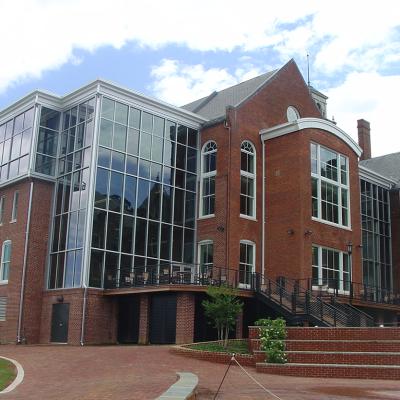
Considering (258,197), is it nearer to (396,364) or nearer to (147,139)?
(147,139)

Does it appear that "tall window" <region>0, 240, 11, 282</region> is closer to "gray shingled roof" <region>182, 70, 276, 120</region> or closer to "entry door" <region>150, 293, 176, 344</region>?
"entry door" <region>150, 293, 176, 344</region>

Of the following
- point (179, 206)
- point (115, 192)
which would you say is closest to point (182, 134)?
point (179, 206)

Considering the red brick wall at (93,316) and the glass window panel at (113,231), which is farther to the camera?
the glass window panel at (113,231)

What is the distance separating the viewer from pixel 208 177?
3139 cm

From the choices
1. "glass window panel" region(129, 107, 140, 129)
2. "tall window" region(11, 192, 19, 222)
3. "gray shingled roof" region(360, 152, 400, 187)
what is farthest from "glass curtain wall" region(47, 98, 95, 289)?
"gray shingled roof" region(360, 152, 400, 187)

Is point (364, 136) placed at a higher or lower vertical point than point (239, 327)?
higher

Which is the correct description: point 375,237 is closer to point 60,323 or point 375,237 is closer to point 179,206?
point 179,206

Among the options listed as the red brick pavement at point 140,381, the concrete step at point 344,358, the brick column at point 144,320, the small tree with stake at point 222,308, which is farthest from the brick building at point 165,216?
the concrete step at point 344,358

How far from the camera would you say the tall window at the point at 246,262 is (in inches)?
1152

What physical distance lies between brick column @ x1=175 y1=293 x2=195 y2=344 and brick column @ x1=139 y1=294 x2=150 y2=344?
67.6 inches

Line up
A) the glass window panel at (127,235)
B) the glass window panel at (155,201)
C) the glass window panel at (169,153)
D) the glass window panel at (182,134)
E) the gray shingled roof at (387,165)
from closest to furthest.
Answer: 1. the glass window panel at (127,235)
2. the glass window panel at (155,201)
3. the glass window panel at (169,153)
4. the glass window panel at (182,134)
5. the gray shingled roof at (387,165)

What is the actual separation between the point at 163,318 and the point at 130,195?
22.3 feet

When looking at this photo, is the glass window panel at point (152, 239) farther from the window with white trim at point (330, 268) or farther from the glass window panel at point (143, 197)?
the window with white trim at point (330, 268)

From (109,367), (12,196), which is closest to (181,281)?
(109,367)
